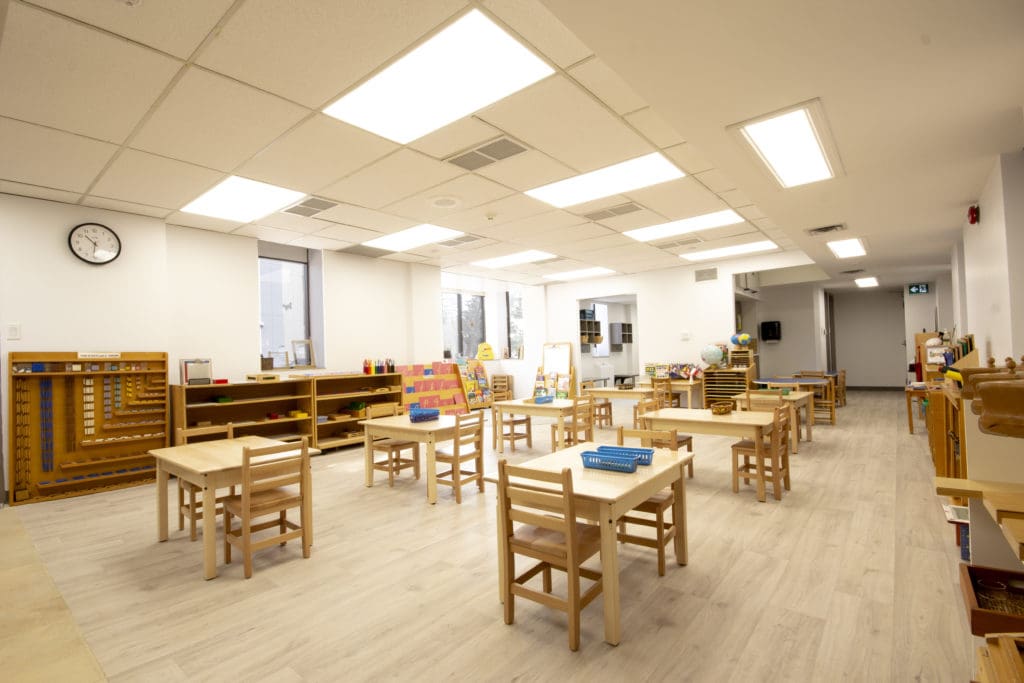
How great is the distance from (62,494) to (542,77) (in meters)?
6.28

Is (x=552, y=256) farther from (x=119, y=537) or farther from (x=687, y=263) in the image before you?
(x=119, y=537)

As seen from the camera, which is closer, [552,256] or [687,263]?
[552,256]

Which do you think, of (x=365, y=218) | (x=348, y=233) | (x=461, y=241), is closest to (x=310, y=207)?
(x=365, y=218)

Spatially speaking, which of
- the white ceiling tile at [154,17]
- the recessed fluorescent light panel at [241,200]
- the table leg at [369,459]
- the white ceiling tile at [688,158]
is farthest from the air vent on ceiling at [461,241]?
the white ceiling tile at [154,17]

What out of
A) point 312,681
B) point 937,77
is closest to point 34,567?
point 312,681

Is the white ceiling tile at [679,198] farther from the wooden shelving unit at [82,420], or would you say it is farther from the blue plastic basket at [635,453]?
the wooden shelving unit at [82,420]

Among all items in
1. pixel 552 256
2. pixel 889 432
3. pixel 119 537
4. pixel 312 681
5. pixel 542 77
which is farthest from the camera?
pixel 552 256

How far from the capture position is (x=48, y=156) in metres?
3.97

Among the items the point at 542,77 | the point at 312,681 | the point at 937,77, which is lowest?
the point at 312,681

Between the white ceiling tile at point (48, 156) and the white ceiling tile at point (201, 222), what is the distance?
3.47 feet

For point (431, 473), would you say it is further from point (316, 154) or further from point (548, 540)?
point (316, 154)

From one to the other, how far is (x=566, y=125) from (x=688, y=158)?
1.37m

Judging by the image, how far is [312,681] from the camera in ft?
7.12

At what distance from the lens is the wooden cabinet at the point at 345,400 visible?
281 inches
